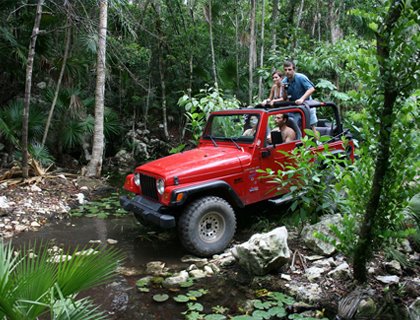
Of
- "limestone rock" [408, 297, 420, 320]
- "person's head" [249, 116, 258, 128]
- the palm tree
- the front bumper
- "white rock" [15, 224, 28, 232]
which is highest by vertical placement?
"person's head" [249, 116, 258, 128]

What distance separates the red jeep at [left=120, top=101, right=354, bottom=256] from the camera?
4.85 metres

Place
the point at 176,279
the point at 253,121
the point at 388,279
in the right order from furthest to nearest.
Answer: the point at 253,121, the point at 176,279, the point at 388,279

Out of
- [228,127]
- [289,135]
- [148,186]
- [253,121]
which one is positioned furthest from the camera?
[228,127]

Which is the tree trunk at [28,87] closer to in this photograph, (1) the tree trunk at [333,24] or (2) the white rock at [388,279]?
(2) the white rock at [388,279]

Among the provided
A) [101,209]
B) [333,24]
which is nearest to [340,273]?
[101,209]

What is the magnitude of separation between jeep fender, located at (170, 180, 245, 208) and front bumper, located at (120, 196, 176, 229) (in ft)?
0.71

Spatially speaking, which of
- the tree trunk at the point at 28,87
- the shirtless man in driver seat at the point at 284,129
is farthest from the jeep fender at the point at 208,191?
the tree trunk at the point at 28,87

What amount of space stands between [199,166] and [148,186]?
0.78 meters

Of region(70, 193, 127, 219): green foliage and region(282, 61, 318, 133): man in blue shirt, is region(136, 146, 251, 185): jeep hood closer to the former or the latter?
region(282, 61, 318, 133): man in blue shirt

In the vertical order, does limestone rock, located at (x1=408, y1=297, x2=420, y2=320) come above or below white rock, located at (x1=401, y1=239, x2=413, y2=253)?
above

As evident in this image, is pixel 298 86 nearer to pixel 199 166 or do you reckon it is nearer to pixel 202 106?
pixel 202 106

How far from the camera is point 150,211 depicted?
16.2ft

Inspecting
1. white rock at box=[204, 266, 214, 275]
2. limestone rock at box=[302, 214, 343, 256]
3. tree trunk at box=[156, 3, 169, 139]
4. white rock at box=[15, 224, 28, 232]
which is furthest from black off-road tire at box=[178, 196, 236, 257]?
tree trunk at box=[156, 3, 169, 139]

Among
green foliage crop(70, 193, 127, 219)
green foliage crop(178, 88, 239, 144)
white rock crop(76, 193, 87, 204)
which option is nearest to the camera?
green foliage crop(70, 193, 127, 219)
